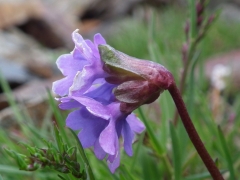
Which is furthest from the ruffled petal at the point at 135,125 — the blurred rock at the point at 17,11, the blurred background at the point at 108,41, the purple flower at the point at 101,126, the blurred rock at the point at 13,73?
the blurred rock at the point at 17,11

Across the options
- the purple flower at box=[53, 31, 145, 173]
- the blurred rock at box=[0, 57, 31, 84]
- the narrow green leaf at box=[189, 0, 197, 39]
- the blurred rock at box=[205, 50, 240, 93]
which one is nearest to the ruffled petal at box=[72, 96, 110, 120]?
the purple flower at box=[53, 31, 145, 173]

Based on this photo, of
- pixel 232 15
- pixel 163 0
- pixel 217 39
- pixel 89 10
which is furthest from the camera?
pixel 89 10

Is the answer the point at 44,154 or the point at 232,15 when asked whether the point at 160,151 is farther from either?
the point at 232,15

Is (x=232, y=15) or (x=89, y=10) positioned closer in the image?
(x=232, y=15)

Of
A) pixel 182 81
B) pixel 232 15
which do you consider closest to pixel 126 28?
pixel 232 15

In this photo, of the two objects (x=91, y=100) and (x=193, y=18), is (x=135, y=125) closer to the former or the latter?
(x=91, y=100)

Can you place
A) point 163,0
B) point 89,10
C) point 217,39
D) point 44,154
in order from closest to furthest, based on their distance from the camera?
point 44,154 → point 217,39 → point 163,0 → point 89,10

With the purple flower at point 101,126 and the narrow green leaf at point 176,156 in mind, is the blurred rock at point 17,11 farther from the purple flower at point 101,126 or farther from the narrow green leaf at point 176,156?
the purple flower at point 101,126
